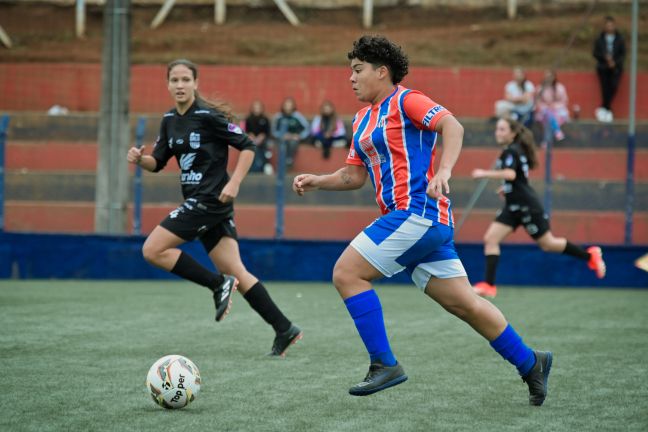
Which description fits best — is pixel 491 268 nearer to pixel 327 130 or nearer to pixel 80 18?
pixel 327 130

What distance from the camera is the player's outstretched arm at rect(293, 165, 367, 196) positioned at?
545 cm

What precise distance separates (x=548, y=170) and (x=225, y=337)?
643 cm

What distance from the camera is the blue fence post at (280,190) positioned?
1306 centimetres

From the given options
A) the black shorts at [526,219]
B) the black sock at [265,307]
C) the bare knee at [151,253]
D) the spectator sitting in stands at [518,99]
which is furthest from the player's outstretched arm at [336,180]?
the spectator sitting in stands at [518,99]

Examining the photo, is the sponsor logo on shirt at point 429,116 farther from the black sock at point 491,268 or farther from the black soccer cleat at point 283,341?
the black sock at point 491,268

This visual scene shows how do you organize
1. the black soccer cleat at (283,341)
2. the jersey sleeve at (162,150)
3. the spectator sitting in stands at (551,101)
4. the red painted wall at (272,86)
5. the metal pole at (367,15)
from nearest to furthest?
the black soccer cleat at (283,341) → the jersey sleeve at (162,150) → the spectator sitting in stands at (551,101) → the red painted wall at (272,86) → the metal pole at (367,15)

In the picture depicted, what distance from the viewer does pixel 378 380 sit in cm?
498

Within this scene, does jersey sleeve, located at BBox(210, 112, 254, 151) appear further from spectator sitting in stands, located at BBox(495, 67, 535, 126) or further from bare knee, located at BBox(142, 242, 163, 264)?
spectator sitting in stands, located at BBox(495, 67, 535, 126)

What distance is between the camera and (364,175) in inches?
217

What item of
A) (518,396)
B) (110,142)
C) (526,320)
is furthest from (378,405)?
Result: (110,142)

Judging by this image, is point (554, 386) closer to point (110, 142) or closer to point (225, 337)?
point (225, 337)

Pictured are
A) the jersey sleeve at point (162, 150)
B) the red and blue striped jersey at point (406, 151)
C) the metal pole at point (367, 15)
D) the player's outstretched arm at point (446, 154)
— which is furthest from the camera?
the metal pole at point (367, 15)

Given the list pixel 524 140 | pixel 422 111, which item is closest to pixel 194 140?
pixel 422 111

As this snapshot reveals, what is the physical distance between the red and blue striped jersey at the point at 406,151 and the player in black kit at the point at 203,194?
6.52ft
